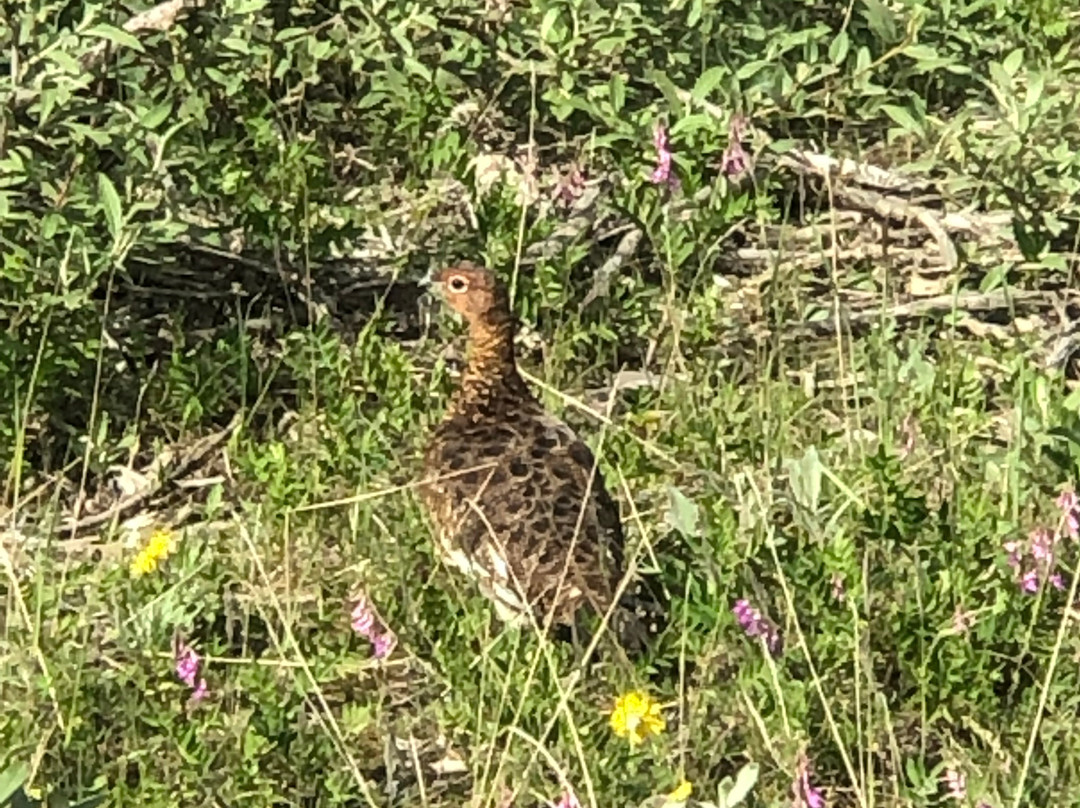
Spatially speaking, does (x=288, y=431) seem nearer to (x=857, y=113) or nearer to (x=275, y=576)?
(x=275, y=576)

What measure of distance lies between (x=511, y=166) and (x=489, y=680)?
2.41m

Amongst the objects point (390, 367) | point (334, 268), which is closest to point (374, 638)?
point (390, 367)

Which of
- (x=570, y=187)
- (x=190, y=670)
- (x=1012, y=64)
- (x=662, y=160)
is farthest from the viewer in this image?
(x=570, y=187)

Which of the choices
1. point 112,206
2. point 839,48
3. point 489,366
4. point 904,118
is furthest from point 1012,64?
point 112,206

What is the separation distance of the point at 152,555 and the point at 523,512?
701 mm

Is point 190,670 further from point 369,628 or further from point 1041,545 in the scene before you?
point 1041,545

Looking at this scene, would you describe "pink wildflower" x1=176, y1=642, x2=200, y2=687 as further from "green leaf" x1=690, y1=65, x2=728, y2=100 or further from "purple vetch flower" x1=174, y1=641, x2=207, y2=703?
"green leaf" x1=690, y1=65, x2=728, y2=100

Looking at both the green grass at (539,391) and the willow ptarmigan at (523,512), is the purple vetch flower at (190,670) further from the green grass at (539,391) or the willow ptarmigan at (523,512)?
the willow ptarmigan at (523,512)

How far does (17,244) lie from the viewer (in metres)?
4.88

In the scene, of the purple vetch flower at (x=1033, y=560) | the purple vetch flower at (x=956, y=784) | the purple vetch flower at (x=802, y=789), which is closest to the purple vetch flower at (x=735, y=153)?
the purple vetch flower at (x=1033, y=560)

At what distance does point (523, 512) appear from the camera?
4.23 m

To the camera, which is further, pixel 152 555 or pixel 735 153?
pixel 735 153

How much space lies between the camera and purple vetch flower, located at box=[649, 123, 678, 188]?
16.4 ft

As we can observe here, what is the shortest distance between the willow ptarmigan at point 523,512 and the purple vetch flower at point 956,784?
0.71 meters
